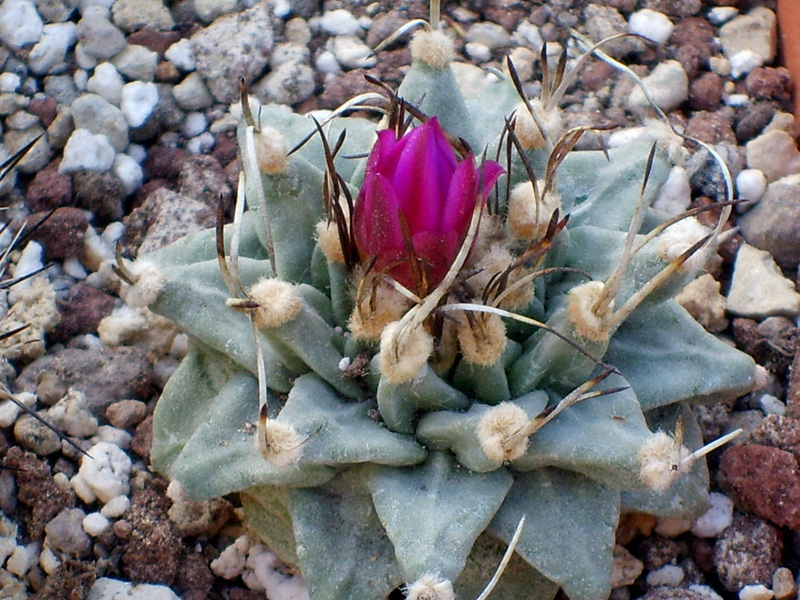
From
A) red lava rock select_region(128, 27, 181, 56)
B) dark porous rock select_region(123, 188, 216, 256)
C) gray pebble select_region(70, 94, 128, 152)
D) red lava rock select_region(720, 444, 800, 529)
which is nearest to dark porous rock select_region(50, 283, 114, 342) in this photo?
dark porous rock select_region(123, 188, 216, 256)

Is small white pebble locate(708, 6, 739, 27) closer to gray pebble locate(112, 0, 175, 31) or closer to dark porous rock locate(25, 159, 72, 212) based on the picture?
gray pebble locate(112, 0, 175, 31)

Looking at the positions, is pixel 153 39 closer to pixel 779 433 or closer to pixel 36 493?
pixel 36 493

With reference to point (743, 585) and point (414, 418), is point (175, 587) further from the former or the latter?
point (743, 585)

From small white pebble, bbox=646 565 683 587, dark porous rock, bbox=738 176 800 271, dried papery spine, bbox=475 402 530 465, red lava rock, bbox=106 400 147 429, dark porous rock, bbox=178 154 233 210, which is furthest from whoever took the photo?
dark porous rock, bbox=178 154 233 210

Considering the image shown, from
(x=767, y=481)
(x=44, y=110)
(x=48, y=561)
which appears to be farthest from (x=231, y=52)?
(x=767, y=481)

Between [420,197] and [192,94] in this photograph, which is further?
[192,94]

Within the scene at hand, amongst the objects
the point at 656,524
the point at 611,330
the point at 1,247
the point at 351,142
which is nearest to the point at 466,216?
the point at 611,330

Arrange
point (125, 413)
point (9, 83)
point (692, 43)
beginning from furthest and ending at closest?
point (692, 43)
point (9, 83)
point (125, 413)
